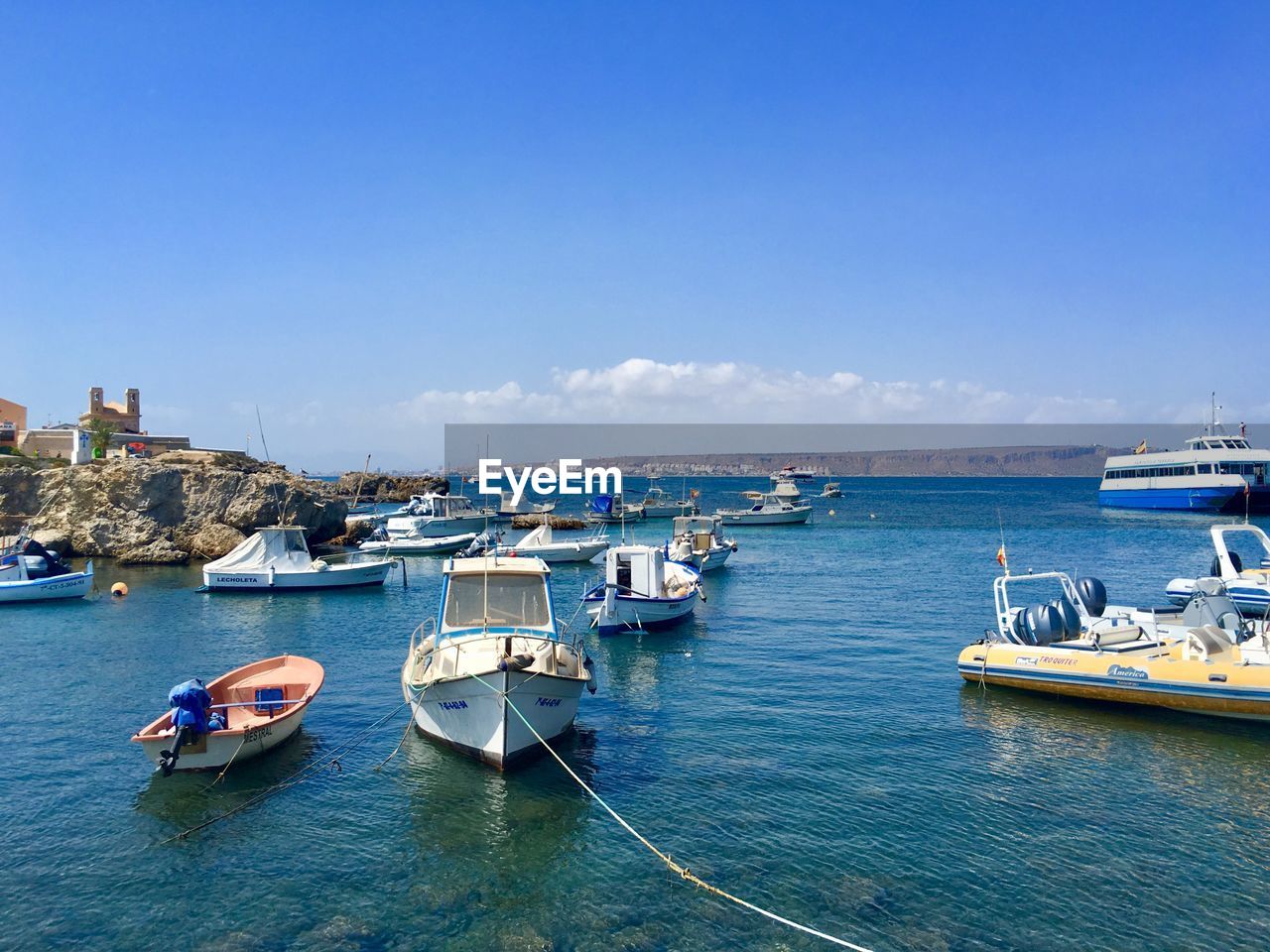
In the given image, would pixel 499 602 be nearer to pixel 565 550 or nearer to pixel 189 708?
pixel 189 708

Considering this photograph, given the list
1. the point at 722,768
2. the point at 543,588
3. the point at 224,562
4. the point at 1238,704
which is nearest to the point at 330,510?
the point at 224,562

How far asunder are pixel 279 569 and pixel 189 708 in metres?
28.8

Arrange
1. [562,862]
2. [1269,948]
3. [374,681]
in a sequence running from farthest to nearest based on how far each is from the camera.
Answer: [374,681] < [562,862] < [1269,948]

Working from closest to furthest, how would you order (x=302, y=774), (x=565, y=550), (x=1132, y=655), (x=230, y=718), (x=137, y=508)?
(x=302, y=774)
(x=230, y=718)
(x=1132, y=655)
(x=137, y=508)
(x=565, y=550)

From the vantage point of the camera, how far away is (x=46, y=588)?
39594 mm

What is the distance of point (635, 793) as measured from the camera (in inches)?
678

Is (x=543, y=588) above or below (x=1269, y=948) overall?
above

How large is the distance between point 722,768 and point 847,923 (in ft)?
20.7

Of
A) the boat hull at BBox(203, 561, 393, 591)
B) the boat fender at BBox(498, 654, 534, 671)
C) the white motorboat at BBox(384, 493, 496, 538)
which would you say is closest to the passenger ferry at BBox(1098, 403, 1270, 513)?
the white motorboat at BBox(384, 493, 496, 538)

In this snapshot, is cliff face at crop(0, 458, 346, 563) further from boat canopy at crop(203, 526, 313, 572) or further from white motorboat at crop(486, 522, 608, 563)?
white motorboat at crop(486, 522, 608, 563)

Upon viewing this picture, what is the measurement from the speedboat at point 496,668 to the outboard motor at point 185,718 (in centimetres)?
446

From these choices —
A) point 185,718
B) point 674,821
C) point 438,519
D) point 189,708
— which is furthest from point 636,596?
point 438,519

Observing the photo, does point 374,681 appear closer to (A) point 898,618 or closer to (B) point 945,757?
(B) point 945,757

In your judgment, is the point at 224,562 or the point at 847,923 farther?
the point at 224,562
